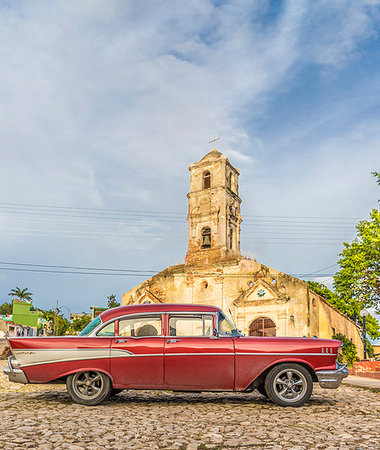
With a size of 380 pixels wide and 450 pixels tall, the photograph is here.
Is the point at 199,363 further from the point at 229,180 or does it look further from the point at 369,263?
the point at 229,180

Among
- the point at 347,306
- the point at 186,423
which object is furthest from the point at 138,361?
the point at 347,306

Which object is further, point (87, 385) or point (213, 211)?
Answer: point (213, 211)

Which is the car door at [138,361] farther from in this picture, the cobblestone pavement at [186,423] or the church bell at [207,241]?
the church bell at [207,241]

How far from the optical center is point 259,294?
92.0 feet

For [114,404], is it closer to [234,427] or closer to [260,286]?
[234,427]

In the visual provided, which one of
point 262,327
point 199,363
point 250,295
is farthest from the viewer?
point 250,295

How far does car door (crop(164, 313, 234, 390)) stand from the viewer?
6.57 metres

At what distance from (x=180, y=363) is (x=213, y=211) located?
26926mm

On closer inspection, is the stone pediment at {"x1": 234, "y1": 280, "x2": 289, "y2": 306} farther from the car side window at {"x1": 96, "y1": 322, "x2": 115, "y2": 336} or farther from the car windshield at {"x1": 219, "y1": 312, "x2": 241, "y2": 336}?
the car side window at {"x1": 96, "y1": 322, "x2": 115, "y2": 336}

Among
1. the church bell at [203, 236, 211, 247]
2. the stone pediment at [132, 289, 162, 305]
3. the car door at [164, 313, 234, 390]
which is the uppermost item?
the church bell at [203, 236, 211, 247]

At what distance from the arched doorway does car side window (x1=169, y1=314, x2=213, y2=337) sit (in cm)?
2131

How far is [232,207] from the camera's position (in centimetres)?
3450

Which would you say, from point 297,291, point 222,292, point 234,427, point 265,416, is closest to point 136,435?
point 234,427

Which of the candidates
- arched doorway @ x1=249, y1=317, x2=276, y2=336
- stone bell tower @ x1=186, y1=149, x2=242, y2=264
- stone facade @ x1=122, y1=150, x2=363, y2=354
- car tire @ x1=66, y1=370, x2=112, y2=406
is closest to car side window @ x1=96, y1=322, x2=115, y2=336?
car tire @ x1=66, y1=370, x2=112, y2=406
